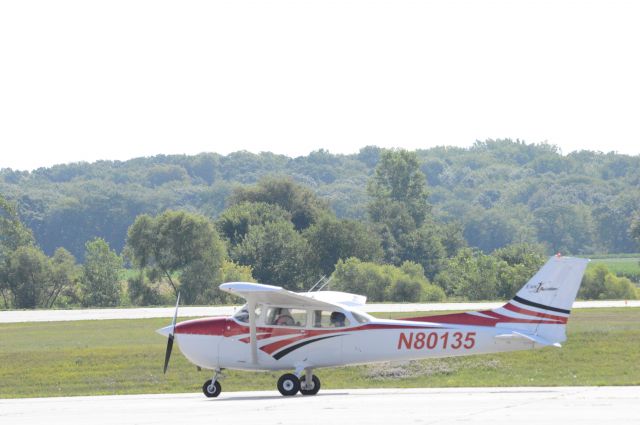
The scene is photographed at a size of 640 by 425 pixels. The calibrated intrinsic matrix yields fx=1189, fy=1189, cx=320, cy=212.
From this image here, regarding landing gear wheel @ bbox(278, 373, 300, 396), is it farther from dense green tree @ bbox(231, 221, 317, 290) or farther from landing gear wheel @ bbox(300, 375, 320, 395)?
dense green tree @ bbox(231, 221, 317, 290)

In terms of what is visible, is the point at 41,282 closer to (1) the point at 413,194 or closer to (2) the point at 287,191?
(2) the point at 287,191

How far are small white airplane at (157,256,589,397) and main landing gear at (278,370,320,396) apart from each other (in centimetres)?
2

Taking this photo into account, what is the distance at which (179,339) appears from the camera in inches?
917

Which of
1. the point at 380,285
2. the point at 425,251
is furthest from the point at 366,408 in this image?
the point at 425,251

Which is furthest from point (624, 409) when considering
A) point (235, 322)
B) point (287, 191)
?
point (287, 191)

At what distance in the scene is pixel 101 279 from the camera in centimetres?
6731

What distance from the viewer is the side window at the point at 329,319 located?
75.0 ft

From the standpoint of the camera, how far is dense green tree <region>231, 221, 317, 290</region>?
72000mm

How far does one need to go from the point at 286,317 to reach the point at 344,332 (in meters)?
1.16

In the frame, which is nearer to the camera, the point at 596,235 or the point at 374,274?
the point at 374,274

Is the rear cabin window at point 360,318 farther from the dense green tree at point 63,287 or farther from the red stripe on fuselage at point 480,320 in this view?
the dense green tree at point 63,287

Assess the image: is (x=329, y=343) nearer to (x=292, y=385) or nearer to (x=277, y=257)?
(x=292, y=385)

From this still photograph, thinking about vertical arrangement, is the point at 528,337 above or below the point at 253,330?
above

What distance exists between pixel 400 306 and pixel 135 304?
901 inches
